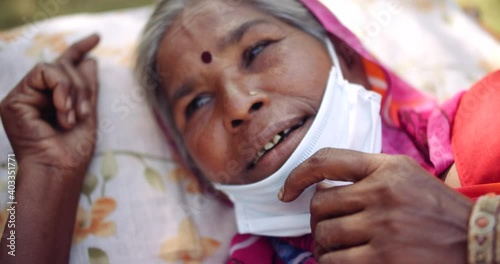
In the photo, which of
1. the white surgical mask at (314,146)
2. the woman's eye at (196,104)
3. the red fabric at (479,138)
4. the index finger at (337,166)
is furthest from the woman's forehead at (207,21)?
the red fabric at (479,138)

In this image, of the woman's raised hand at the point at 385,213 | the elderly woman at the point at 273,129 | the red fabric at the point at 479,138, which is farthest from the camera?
the red fabric at the point at 479,138

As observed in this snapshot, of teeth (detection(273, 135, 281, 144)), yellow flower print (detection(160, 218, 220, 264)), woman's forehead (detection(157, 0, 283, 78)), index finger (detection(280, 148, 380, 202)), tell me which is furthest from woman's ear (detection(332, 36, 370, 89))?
yellow flower print (detection(160, 218, 220, 264))

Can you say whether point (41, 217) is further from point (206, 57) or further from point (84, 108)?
point (206, 57)

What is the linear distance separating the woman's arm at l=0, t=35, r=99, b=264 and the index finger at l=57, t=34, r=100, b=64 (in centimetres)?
A: 5

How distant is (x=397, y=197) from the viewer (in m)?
0.90

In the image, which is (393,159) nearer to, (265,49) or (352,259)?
(352,259)

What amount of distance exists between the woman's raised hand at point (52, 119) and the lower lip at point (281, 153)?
55 cm

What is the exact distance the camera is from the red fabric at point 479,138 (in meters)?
1.11

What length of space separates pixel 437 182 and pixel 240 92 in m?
0.50

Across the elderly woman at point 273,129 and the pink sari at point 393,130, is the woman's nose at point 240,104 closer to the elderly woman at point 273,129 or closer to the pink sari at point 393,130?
the elderly woman at point 273,129

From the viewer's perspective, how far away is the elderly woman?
982 mm

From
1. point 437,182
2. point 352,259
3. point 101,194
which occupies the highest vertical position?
point 437,182

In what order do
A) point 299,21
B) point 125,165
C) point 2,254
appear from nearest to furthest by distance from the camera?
point 2,254 → point 299,21 → point 125,165

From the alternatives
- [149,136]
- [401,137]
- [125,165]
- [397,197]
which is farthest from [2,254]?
[401,137]
